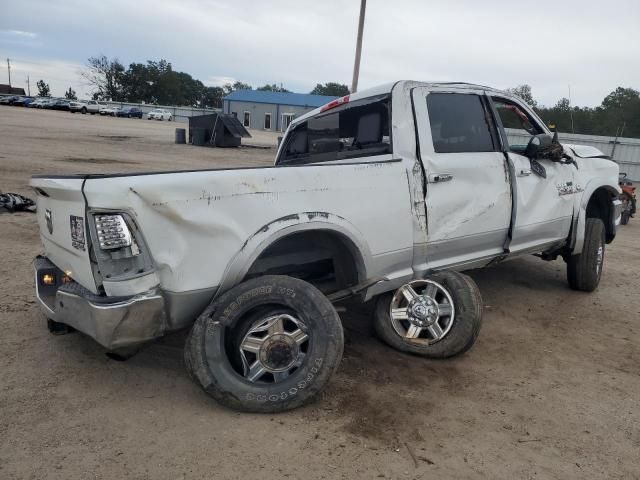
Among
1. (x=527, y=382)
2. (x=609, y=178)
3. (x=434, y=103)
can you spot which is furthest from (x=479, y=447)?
(x=609, y=178)

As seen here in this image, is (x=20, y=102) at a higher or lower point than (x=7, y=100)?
lower

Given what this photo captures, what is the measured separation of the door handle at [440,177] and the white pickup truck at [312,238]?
0.05ft

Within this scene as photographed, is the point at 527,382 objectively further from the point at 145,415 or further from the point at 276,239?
the point at 145,415

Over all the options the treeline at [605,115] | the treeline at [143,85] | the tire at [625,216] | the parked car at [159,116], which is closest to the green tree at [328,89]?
the treeline at [143,85]

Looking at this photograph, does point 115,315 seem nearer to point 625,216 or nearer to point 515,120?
point 515,120

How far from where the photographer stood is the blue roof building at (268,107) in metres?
63.7

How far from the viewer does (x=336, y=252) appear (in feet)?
11.4

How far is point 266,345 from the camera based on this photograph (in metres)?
2.89

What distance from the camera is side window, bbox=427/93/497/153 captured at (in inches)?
153

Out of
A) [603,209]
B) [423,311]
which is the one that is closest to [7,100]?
[603,209]

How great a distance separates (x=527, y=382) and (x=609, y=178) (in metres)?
3.04

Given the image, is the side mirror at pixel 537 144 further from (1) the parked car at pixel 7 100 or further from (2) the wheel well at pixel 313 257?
(1) the parked car at pixel 7 100

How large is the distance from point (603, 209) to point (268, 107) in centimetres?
6187

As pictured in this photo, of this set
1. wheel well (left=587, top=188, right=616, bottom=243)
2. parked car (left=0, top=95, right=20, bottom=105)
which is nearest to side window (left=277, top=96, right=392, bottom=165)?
wheel well (left=587, top=188, right=616, bottom=243)
